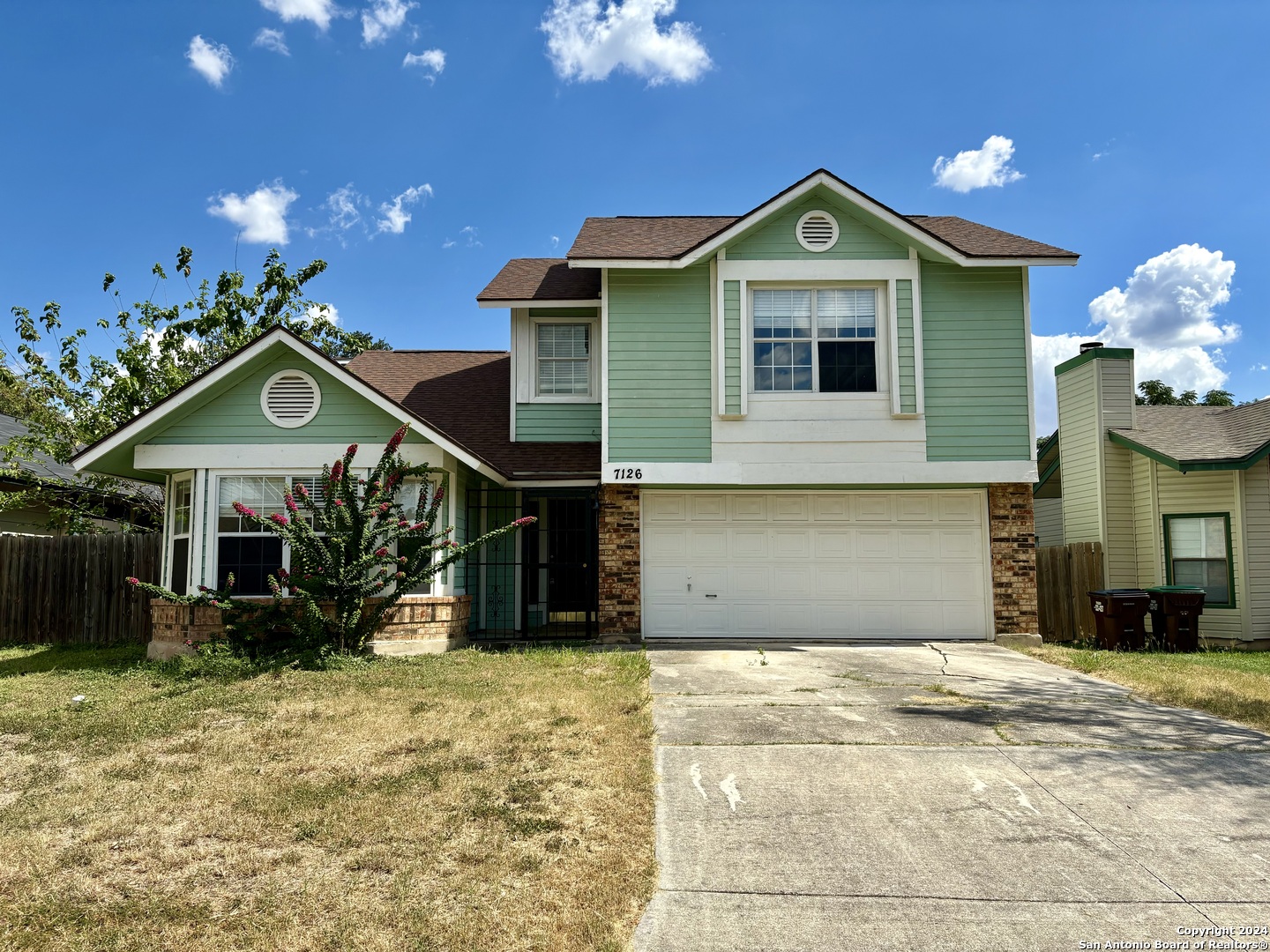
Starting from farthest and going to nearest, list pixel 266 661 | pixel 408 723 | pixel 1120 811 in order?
1. pixel 266 661
2. pixel 408 723
3. pixel 1120 811

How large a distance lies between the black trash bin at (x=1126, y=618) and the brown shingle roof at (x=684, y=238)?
17.9 feet

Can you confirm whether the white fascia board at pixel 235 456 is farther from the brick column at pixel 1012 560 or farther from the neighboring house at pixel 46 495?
the brick column at pixel 1012 560

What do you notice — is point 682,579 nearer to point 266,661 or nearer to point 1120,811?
point 266,661

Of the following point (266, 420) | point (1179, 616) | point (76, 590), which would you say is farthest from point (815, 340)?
point (76, 590)

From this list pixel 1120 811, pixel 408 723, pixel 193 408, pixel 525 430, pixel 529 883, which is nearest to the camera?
pixel 529 883

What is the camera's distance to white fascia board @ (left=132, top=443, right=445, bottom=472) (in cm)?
1155

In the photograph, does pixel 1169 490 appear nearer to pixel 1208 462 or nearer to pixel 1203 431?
pixel 1208 462

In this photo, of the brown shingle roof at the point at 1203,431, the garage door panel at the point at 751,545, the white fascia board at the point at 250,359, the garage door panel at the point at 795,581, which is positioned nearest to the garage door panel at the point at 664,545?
the garage door panel at the point at 751,545

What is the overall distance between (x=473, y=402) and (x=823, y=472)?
660cm

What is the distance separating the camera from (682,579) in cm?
1329

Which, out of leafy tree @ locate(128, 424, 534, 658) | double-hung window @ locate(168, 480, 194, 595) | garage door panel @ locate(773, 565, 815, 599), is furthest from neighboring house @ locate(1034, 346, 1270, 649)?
double-hung window @ locate(168, 480, 194, 595)

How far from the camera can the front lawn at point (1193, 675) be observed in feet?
26.8

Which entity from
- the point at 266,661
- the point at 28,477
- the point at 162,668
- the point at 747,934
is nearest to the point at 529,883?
the point at 747,934

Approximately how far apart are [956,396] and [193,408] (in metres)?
11.1
